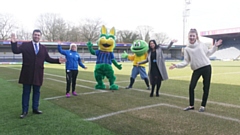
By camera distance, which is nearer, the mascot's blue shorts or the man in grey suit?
the man in grey suit

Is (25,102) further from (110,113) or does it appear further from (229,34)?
(229,34)

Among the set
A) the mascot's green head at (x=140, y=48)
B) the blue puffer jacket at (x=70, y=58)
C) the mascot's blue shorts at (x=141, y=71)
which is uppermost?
the mascot's green head at (x=140, y=48)

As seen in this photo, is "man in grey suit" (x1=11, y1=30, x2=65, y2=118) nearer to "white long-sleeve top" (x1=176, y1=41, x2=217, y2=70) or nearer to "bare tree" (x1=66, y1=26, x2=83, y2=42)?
"white long-sleeve top" (x1=176, y1=41, x2=217, y2=70)

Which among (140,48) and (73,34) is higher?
(73,34)

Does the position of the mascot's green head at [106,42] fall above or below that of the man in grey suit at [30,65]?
above

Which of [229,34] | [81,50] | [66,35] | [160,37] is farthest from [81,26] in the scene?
[229,34]

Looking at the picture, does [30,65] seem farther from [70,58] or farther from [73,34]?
[73,34]

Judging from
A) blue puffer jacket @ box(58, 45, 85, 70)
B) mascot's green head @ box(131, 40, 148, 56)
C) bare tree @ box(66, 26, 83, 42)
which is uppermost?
bare tree @ box(66, 26, 83, 42)

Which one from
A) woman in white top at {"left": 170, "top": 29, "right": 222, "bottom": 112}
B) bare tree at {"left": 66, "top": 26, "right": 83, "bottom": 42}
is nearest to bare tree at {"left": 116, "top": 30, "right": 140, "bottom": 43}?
bare tree at {"left": 66, "top": 26, "right": 83, "bottom": 42}

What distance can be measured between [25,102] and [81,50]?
52.0 metres

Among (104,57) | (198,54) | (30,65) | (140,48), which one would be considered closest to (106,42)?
(104,57)

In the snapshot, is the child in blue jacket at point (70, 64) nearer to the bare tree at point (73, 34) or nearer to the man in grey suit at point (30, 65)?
the man in grey suit at point (30, 65)

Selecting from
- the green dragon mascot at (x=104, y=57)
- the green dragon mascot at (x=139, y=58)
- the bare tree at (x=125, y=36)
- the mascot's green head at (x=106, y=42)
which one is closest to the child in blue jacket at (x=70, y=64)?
the green dragon mascot at (x=104, y=57)

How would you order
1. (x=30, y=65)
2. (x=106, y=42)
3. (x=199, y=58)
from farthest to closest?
(x=106, y=42) < (x=199, y=58) < (x=30, y=65)
